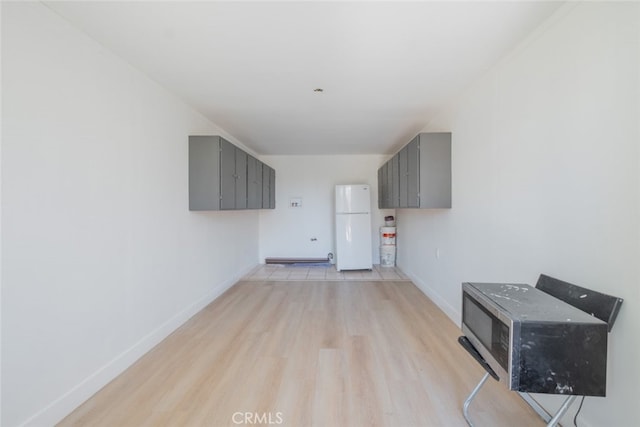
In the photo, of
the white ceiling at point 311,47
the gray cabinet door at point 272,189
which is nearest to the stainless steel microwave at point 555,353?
the white ceiling at point 311,47

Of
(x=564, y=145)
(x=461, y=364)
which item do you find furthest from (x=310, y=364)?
(x=564, y=145)

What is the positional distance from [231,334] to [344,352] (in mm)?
1114

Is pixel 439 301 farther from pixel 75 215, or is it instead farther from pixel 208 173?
pixel 75 215

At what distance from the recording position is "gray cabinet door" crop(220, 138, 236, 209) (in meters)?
2.84

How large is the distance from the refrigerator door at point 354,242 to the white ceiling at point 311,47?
235cm

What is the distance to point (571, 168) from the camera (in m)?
1.34

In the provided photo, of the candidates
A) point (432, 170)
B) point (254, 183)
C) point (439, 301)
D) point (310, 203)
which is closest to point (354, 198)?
point (310, 203)

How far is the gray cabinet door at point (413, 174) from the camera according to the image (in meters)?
2.79

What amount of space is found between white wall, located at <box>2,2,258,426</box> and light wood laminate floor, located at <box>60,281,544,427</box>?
0.30 m

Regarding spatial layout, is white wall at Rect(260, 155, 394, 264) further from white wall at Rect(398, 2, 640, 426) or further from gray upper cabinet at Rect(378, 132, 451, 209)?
white wall at Rect(398, 2, 640, 426)

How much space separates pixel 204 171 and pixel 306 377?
2.23 metres

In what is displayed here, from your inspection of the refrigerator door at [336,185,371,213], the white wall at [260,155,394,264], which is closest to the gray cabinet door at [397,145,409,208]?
the refrigerator door at [336,185,371,213]

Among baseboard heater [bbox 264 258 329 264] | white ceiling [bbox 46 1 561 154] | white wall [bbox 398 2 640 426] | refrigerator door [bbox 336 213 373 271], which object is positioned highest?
white ceiling [bbox 46 1 561 154]

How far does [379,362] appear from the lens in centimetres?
198
